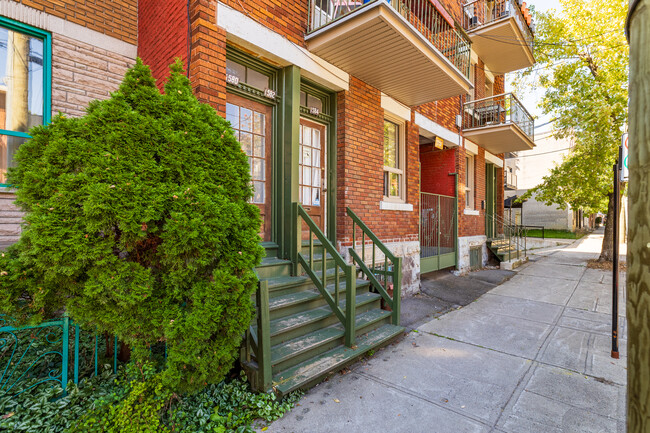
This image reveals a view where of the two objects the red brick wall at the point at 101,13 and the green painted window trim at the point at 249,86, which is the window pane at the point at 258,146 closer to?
the green painted window trim at the point at 249,86

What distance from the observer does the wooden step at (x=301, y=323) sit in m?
3.26

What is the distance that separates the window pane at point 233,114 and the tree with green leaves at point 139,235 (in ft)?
5.25

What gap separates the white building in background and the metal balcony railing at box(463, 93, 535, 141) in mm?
17019

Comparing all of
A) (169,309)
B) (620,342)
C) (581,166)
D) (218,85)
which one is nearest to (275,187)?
(218,85)

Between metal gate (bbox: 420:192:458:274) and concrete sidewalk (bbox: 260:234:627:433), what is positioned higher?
metal gate (bbox: 420:192:458:274)

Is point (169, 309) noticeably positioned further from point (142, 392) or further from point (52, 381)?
point (52, 381)

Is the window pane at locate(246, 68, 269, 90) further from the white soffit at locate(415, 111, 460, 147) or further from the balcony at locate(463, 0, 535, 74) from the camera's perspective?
the balcony at locate(463, 0, 535, 74)

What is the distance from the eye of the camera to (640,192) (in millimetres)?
1101

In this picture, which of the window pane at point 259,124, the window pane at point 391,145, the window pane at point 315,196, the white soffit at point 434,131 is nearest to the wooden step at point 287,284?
the window pane at point 315,196

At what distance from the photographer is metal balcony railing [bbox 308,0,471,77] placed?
15.0ft

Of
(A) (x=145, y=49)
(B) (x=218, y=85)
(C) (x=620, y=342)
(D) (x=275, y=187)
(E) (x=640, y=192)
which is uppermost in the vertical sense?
(A) (x=145, y=49)

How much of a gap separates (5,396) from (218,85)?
10.7ft

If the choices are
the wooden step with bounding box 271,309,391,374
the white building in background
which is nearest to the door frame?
the wooden step with bounding box 271,309,391,374

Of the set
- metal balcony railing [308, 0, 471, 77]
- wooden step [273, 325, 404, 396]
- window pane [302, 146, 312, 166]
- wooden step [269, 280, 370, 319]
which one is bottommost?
wooden step [273, 325, 404, 396]
